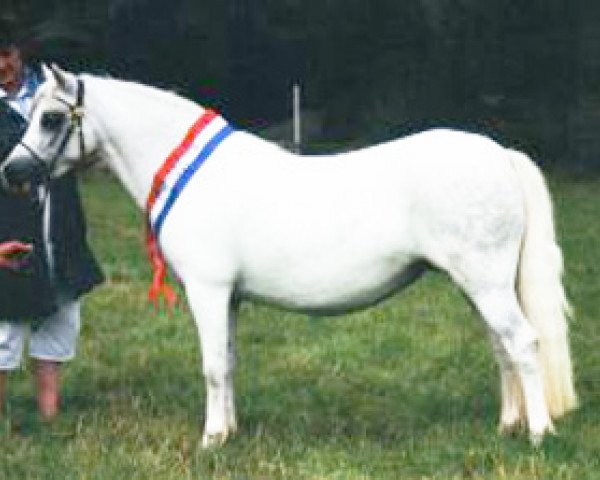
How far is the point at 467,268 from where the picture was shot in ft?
19.5

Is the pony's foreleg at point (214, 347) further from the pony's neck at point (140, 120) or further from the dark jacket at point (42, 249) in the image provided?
the dark jacket at point (42, 249)

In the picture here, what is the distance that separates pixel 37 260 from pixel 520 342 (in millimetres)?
2445

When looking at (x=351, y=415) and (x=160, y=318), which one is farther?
(x=160, y=318)

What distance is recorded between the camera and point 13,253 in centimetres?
644

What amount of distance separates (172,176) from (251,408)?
145 centimetres

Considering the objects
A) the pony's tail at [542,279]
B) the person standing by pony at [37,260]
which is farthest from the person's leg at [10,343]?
the pony's tail at [542,279]

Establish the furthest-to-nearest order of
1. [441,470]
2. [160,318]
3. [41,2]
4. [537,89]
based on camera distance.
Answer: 1. [41,2]
2. [537,89]
3. [160,318]
4. [441,470]

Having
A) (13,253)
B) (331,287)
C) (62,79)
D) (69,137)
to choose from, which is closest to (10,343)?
(13,253)

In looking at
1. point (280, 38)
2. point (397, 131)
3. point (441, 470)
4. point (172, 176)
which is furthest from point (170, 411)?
point (280, 38)

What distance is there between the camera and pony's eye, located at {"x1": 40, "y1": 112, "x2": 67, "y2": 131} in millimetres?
6188

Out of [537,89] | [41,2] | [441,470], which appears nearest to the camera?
[441,470]

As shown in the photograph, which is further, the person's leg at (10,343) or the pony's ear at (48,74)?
the person's leg at (10,343)

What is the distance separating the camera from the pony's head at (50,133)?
20.2 ft

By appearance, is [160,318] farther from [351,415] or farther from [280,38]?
[280,38]
